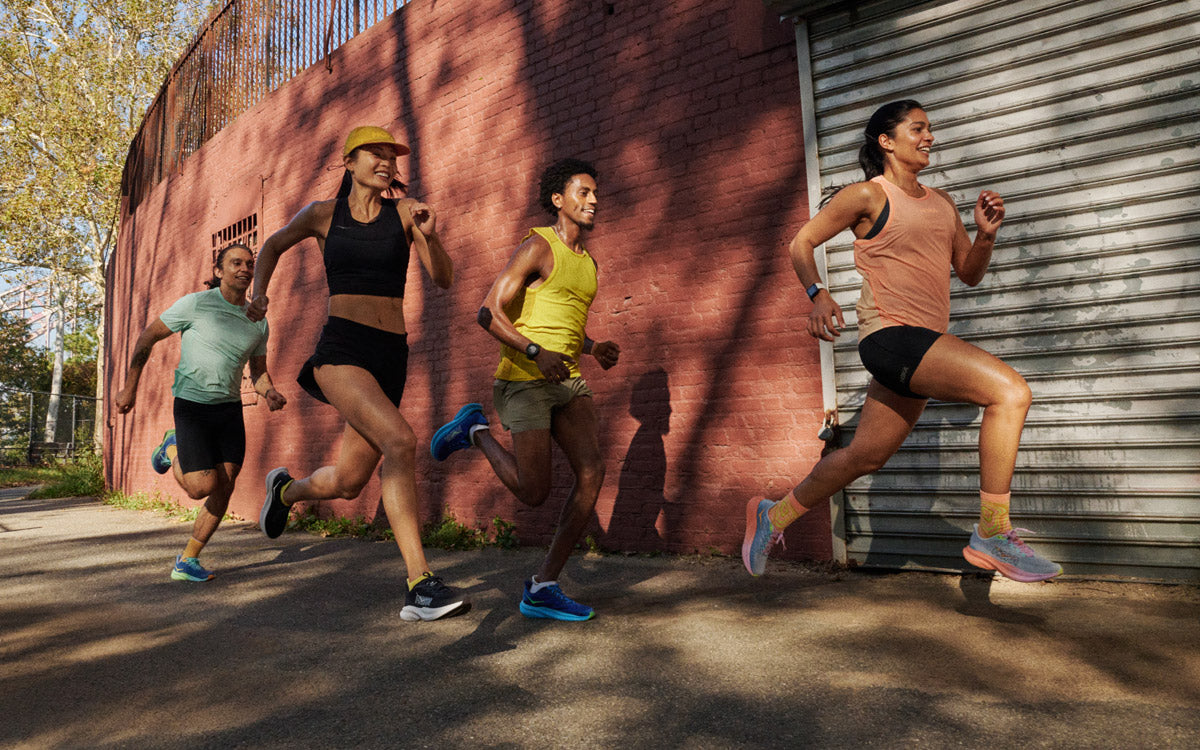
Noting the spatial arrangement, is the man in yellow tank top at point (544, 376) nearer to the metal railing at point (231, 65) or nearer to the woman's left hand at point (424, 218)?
the woman's left hand at point (424, 218)

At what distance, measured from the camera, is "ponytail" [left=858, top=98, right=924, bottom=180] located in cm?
360

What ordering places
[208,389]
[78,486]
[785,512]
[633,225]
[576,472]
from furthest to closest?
[78,486] → [633,225] → [208,389] → [576,472] → [785,512]

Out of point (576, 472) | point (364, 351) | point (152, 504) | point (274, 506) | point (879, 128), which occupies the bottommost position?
point (152, 504)

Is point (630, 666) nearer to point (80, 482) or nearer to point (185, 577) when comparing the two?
point (185, 577)

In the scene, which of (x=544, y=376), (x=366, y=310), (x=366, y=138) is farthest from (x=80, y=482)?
(x=544, y=376)

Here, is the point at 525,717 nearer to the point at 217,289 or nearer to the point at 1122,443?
the point at 1122,443

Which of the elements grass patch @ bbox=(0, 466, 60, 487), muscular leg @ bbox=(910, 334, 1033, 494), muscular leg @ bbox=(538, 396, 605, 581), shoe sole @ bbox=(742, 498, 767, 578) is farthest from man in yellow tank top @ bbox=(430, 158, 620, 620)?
grass patch @ bbox=(0, 466, 60, 487)

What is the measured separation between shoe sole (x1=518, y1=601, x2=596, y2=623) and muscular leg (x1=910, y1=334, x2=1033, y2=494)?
1.90 metres

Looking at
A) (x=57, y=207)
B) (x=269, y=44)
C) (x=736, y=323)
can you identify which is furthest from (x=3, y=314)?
Result: (x=736, y=323)

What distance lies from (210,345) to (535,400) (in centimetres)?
301

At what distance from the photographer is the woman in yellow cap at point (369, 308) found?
12.5 ft

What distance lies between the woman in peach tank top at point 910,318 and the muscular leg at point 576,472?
1.02 meters

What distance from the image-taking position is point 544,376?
12.6ft

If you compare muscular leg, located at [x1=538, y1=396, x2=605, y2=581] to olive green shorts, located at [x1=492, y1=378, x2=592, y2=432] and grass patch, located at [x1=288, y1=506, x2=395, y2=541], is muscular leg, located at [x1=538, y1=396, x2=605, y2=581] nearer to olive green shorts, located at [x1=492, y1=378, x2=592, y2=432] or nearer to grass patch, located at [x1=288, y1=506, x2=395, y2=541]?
olive green shorts, located at [x1=492, y1=378, x2=592, y2=432]
